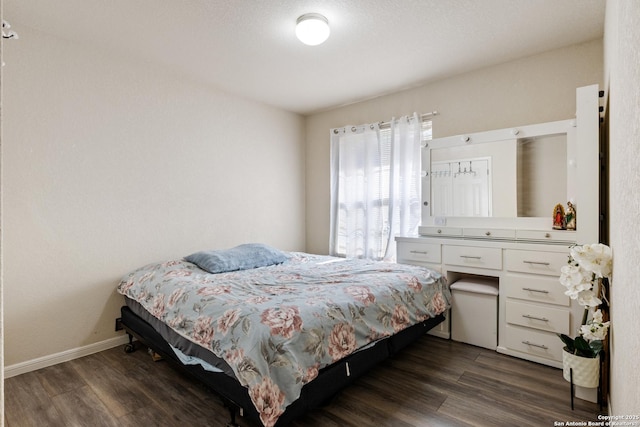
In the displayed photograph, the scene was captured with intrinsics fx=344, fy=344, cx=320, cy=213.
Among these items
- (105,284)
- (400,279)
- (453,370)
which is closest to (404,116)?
(400,279)

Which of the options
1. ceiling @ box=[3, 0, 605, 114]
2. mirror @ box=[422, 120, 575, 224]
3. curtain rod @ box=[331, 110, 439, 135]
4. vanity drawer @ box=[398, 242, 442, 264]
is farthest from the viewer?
curtain rod @ box=[331, 110, 439, 135]

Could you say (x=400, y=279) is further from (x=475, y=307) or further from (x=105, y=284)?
(x=105, y=284)

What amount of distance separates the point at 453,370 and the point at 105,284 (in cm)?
285

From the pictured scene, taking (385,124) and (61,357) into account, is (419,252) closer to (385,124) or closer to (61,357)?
(385,124)

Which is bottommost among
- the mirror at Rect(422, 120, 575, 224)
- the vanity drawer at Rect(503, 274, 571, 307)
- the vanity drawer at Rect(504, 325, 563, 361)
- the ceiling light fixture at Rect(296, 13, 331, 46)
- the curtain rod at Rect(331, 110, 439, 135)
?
the vanity drawer at Rect(504, 325, 563, 361)

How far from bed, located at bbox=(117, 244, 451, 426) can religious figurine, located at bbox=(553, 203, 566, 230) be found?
0.97 m

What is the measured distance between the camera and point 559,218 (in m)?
2.66

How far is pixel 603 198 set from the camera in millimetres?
2346

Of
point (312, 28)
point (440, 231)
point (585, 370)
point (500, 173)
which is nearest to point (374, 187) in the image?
point (440, 231)

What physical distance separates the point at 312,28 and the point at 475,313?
8.39ft

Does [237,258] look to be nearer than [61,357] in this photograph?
No

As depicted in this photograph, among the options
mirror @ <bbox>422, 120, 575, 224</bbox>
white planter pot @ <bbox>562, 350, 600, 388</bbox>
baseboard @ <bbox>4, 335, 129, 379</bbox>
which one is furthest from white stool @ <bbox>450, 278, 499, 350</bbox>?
baseboard @ <bbox>4, 335, 129, 379</bbox>

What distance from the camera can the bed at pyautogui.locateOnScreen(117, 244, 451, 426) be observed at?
162 cm

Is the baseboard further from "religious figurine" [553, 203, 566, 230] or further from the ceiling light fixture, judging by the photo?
"religious figurine" [553, 203, 566, 230]
